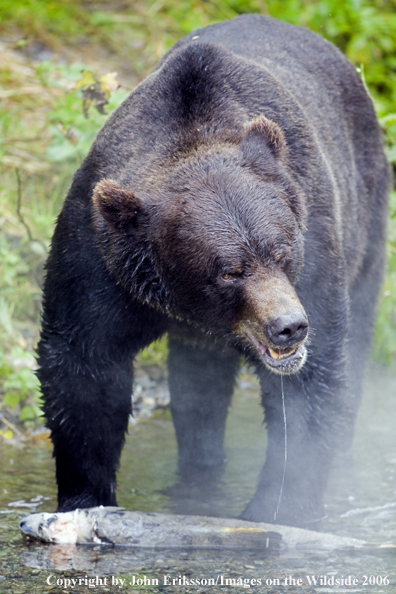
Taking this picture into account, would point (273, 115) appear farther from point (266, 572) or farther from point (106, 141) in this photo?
point (266, 572)

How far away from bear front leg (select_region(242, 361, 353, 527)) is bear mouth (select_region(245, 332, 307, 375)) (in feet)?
2.16

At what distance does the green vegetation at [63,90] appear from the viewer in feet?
26.1

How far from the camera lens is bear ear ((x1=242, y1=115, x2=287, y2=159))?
4672 mm

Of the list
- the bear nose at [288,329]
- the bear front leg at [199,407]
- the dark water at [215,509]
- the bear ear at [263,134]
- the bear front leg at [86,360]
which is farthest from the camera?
the bear front leg at [199,407]

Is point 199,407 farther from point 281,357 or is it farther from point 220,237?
point 220,237

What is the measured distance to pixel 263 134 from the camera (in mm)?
4688

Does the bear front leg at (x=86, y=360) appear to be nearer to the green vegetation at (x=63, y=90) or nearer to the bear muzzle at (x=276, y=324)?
the bear muzzle at (x=276, y=324)

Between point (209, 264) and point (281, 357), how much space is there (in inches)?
24.4

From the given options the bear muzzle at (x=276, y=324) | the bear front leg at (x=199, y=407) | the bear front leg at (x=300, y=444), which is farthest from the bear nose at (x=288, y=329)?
the bear front leg at (x=199, y=407)

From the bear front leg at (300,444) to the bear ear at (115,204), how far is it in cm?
132

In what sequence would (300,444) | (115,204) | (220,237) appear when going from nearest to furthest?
(220,237) < (115,204) < (300,444)

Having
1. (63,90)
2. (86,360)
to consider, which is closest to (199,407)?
(86,360)

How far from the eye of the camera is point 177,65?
4980mm

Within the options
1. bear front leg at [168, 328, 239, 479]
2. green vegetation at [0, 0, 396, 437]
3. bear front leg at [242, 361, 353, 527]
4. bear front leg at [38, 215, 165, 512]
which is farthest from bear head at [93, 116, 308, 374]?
green vegetation at [0, 0, 396, 437]
